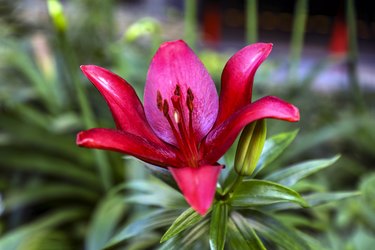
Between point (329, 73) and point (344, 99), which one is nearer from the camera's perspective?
point (344, 99)

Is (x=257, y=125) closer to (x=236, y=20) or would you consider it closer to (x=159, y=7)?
(x=236, y=20)

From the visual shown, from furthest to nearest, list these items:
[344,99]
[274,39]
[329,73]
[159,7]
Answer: [159,7], [274,39], [329,73], [344,99]

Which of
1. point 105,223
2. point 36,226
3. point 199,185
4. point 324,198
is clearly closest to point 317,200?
point 324,198

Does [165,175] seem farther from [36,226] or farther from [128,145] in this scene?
[36,226]

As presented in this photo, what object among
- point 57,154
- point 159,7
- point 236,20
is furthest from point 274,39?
point 57,154

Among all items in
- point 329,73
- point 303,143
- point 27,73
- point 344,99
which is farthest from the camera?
point 329,73

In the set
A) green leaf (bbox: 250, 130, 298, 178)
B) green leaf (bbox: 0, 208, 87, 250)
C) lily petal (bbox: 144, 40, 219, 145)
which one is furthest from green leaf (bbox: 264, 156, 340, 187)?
green leaf (bbox: 0, 208, 87, 250)
